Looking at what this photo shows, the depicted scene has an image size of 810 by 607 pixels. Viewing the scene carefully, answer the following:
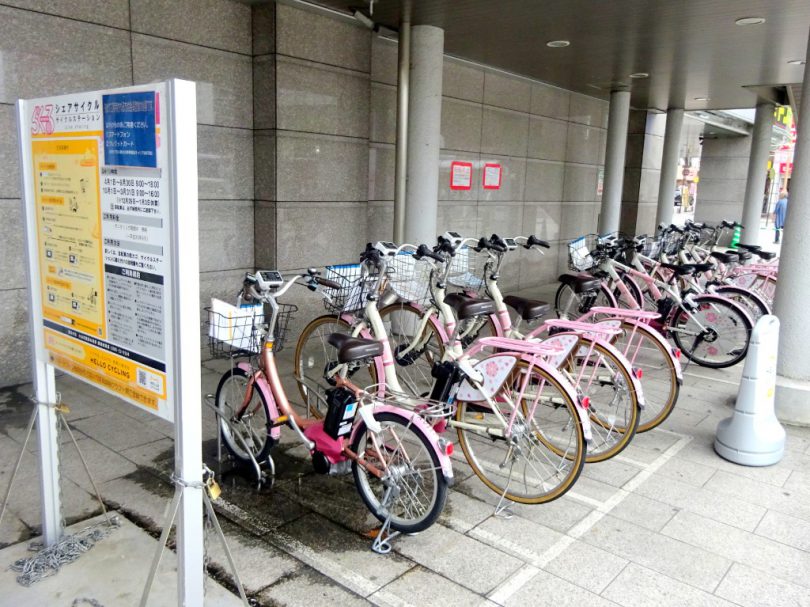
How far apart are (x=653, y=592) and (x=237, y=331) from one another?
2301 mm

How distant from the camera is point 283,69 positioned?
608 cm

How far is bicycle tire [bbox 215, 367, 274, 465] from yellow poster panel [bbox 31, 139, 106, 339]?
1.28m

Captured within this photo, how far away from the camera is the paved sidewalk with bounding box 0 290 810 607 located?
285 centimetres

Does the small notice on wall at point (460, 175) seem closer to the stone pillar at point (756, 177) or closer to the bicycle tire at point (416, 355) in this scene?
the bicycle tire at point (416, 355)

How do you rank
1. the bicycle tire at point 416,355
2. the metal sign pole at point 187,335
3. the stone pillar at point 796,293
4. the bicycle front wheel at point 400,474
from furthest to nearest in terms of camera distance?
the bicycle tire at point 416,355, the stone pillar at point 796,293, the bicycle front wheel at point 400,474, the metal sign pole at point 187,335

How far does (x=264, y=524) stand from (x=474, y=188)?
6.57m

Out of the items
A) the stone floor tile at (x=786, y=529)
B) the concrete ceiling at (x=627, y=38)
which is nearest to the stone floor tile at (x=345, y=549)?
the stone floor tile at (x=786, y=529)

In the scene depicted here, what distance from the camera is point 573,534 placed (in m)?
3.32

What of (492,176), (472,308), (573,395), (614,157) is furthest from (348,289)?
(614,157)

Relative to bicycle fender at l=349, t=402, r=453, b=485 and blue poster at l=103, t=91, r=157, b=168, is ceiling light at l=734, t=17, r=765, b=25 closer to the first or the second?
bicycle fender at l=349, t=402, r=453, b=485

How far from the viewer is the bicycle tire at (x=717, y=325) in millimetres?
6000


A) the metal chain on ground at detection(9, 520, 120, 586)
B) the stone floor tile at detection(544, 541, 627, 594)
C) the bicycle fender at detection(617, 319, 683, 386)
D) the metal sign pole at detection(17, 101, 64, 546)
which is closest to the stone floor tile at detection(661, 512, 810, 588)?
the stone floor tile at detection(544, 541, 627, 594)

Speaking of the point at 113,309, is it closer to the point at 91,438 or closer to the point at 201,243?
A: the point at 91,438

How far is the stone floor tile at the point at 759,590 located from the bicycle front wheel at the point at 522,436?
0.81 m
